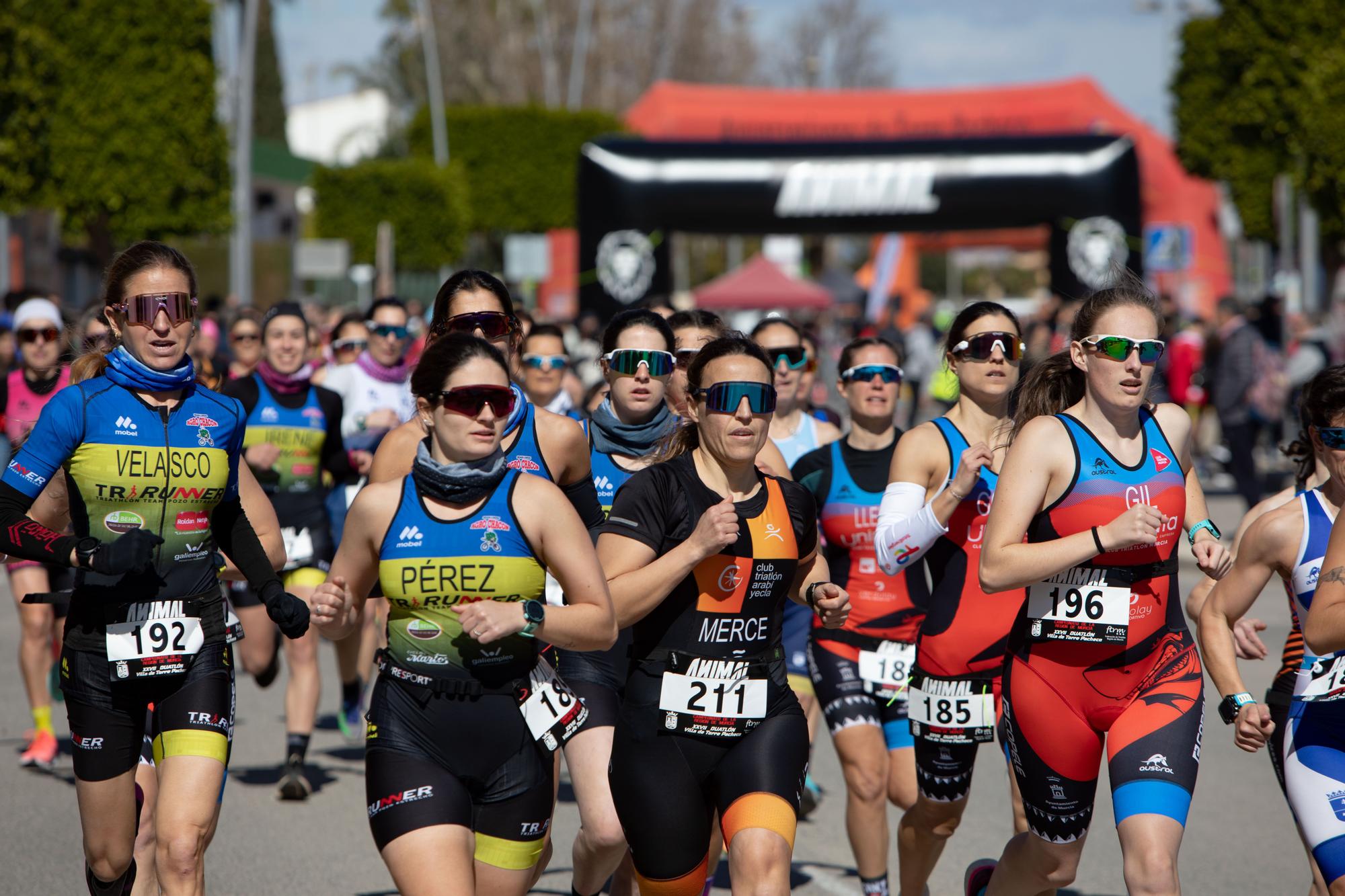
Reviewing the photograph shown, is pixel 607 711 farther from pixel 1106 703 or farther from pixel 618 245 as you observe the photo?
pixel 618 245

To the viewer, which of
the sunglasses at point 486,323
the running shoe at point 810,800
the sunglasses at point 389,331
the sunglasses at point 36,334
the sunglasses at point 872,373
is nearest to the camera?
the sunglasses at point 486,323

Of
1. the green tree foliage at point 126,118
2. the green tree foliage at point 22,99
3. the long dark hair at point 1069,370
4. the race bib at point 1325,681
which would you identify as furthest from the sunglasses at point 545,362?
the green tree foliage at point 126,118

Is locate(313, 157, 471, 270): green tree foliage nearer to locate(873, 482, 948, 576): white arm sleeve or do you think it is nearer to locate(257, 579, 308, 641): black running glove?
locate(873, 482, 948, 576): white arm sleeve

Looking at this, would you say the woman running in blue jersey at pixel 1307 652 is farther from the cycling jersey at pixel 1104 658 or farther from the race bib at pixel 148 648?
the race bib at pixel 148 648

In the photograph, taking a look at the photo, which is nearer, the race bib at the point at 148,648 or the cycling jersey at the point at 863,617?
the race bib at the point at 148,648

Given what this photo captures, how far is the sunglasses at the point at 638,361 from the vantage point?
577cm

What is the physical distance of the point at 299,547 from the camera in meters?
8.01

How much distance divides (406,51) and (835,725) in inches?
2254

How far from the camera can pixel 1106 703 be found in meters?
4.45

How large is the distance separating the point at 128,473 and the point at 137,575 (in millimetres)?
286

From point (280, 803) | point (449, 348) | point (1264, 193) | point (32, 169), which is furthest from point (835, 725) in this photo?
point (1264, 193)

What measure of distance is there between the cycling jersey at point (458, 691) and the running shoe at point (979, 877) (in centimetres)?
169

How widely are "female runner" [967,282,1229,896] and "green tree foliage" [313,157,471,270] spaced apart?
3627 cm

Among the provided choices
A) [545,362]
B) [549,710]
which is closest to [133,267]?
[549,710]
